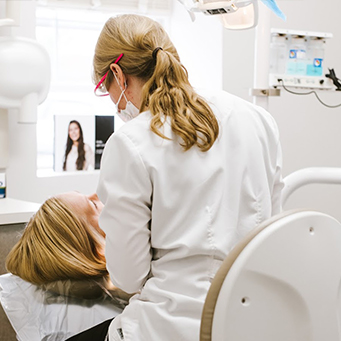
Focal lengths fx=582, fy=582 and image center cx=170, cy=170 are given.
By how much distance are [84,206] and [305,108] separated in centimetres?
190

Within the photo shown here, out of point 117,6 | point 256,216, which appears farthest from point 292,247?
point 117,6

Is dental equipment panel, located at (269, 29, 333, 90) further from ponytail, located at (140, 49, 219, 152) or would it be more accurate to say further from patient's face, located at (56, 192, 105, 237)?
ponytail, located at (140, 49, 219, 152)

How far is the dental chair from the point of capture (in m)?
0.96

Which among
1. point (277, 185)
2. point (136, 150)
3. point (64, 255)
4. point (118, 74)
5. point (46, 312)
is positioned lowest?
point (46, 312)

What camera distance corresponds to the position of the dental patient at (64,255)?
4.80 feet

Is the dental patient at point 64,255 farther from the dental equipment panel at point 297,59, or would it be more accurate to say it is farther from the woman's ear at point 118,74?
the dental equipment panel at point 297,59

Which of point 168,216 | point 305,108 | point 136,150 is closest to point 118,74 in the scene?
point 136,150

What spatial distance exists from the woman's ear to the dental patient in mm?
397

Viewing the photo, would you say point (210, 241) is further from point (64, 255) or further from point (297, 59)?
point (297, 59)

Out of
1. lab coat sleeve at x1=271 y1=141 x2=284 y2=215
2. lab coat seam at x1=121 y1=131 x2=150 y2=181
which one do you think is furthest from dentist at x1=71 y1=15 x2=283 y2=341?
lab coat sleeve at x1=271 y1=141 x2=284 y2=215

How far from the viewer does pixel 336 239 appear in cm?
108

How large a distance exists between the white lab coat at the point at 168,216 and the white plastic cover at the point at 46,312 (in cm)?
28

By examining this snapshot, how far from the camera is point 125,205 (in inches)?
43.9

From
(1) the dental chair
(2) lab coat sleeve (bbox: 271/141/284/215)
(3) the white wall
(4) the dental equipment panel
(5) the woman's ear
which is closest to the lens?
(1) the dental chair
